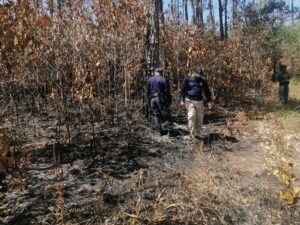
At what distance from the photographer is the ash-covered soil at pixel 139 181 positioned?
4.74 metres

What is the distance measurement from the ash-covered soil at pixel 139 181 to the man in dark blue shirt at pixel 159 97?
0.37 m

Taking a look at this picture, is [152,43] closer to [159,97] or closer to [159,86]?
[159,86]

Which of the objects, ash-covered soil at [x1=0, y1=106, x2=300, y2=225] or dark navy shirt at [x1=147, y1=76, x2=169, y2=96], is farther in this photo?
dark navy shirt at [x1=147, y1=76, x2=169, y2=96]

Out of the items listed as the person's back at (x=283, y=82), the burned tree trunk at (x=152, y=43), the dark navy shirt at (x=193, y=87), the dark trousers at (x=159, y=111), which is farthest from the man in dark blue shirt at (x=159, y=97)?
the person's back at (x=283, y=82)

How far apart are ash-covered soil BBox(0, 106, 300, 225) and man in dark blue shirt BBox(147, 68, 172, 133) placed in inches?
14.5

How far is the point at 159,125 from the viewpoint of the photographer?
321 inches

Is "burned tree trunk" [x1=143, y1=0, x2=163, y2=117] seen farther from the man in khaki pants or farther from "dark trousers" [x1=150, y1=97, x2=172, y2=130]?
the man in khaki pants

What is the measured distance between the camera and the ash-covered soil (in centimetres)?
474

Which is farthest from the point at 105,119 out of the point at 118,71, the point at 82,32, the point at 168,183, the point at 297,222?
the point at 297,222

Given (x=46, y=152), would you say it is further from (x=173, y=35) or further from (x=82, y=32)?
(x=173, y=35)

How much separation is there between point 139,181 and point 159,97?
2786 mm

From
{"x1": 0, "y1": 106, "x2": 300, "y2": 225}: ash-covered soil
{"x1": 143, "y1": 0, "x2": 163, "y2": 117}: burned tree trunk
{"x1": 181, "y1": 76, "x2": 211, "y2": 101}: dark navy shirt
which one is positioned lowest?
{"x1": 0, "y1": 106, "x2": 300, "y2": 225}: ash-covered soil

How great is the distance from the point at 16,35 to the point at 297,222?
3.83 m

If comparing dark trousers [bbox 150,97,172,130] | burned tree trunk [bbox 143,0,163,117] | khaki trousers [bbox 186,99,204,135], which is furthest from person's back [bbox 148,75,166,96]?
burned tree trunk [bbox 143,0,163,117]
